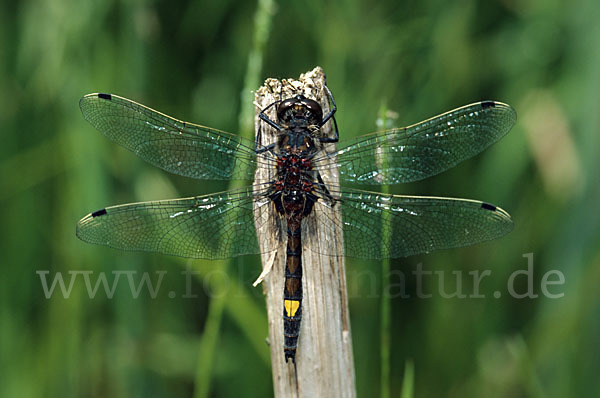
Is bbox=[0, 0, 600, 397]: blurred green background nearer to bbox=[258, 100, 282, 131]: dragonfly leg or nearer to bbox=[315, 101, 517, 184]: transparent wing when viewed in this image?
bbox=[315, 101, 517, 184]: transparent wing

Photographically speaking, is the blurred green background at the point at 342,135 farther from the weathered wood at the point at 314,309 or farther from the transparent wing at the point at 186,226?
the weathered wood at the point at 314,309

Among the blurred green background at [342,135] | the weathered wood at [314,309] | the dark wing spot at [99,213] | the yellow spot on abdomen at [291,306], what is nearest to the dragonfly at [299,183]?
the dark wing spot at [99,213]

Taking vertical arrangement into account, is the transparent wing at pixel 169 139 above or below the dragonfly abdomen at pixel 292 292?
above

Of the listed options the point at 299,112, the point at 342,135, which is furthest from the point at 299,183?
the point at 342,135

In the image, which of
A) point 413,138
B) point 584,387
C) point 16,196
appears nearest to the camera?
point 413,138

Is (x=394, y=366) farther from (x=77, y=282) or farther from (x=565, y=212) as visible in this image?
(x=77, y=282)

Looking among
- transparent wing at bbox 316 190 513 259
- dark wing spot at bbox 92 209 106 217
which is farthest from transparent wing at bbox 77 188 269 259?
transparent wing at bbox 316 190 513 259

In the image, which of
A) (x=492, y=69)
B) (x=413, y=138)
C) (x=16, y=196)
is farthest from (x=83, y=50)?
(x=492, y=69)

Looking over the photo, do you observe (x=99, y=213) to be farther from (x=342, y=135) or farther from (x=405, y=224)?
(x=342, y=135)
